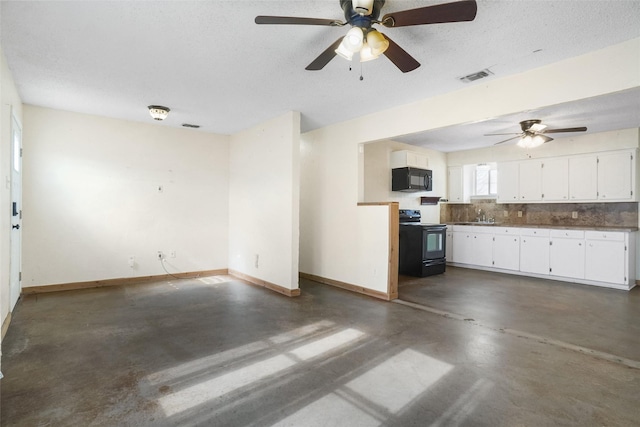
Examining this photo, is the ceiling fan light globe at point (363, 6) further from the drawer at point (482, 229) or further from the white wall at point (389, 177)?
the drawer at point (482, 229)

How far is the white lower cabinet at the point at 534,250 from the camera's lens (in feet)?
18.5

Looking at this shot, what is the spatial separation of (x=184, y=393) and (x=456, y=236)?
6.16 meters

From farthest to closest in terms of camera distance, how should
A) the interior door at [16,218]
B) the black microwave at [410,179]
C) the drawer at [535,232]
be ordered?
1. the black microwave at [410,179]
2. the drawer at [535,232]
3. the interior door at [16,218]

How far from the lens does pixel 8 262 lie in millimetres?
3271

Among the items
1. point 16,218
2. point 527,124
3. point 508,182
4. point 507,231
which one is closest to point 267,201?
point 16,218

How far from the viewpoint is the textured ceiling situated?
2.26 m

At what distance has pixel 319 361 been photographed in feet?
8.43

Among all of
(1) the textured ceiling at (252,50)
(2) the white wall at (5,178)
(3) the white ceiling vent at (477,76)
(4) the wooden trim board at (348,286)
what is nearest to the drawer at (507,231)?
(1) the textured ceiling at (252,50)

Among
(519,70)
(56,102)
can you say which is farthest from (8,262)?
(519,70)

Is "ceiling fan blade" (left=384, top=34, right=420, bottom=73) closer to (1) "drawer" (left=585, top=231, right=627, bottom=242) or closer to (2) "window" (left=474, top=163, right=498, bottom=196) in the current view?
(1) "drawer" (left=585, top=231, right=627, bottom=242)

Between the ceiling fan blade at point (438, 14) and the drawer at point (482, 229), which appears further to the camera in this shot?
the drawer at point (482, 229)

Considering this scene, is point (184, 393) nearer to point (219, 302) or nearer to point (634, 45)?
point (219, 302)

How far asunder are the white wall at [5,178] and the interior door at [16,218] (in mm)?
379

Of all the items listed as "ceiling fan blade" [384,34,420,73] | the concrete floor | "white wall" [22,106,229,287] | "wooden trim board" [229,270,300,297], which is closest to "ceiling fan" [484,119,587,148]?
the concrete floor
